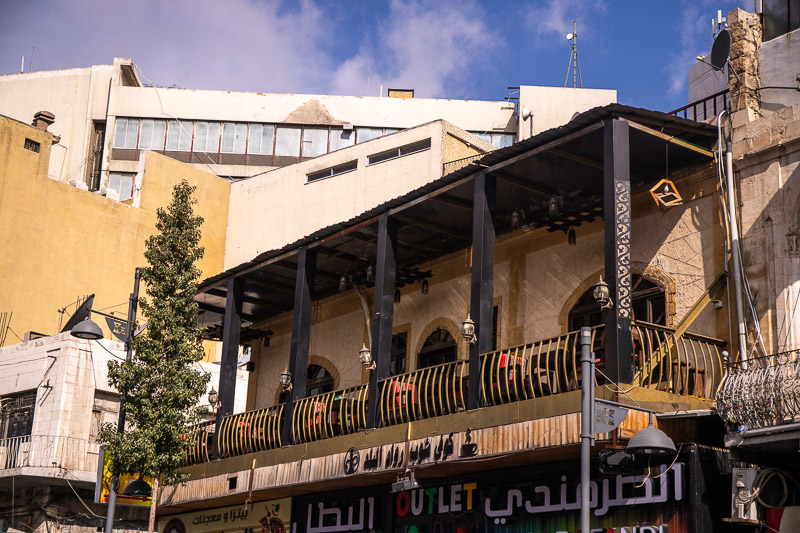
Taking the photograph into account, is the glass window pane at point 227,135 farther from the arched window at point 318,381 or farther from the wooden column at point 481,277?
the wooden column at point 481,277

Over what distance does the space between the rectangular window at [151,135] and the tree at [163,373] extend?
1135 inches

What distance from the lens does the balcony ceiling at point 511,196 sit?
13.8 m

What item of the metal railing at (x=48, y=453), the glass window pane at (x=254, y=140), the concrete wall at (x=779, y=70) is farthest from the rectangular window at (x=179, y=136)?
the concrete wall at (x=779, y=70)

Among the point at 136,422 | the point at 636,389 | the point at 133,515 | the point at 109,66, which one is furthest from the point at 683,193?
the point at 109,66

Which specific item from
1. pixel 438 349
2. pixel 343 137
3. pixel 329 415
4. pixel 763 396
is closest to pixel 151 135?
pixel 343 137

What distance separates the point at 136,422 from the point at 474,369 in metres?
6.08

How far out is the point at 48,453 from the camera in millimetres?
28359

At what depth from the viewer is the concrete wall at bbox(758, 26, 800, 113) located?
14.5m

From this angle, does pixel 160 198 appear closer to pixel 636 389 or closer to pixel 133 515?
pixel 133 515

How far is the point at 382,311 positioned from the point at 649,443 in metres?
6.70

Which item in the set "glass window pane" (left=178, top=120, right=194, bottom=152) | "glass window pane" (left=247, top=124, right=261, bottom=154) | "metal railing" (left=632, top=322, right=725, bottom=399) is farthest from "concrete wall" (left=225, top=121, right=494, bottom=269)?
"metal railing" (left=632, top=322, right=725, bottom=399)

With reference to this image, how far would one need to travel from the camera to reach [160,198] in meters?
38.5

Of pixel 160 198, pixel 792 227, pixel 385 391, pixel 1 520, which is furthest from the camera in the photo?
pixel 160 198

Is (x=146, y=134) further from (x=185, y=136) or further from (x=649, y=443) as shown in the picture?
(x=649, y=443)
